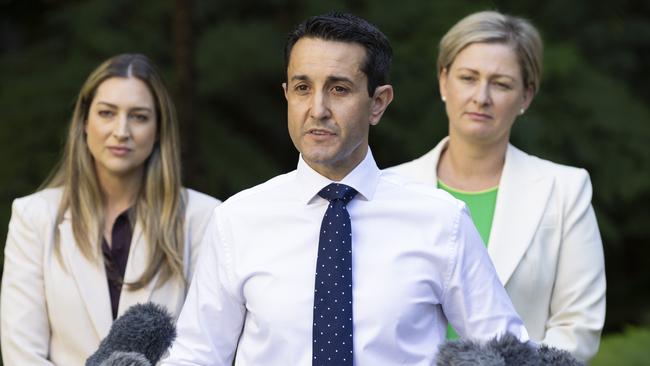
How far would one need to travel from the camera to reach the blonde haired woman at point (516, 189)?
13.5 ft

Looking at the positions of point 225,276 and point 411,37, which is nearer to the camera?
point 225,276

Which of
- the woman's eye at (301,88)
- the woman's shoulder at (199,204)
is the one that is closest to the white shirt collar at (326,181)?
the woman's eye at (301,88)

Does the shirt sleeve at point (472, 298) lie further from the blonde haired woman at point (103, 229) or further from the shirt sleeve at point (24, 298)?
the shirt sleeve at point (24, 298)

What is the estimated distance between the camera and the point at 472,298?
9.96ft

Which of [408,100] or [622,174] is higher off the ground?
[408,100]

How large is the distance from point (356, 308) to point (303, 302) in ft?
0.46

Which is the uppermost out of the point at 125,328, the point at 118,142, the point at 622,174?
the point at 118,142

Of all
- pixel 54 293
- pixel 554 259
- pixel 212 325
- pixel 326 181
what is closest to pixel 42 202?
pixel 54 293

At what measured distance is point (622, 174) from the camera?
24.7 ft

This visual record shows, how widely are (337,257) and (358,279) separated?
3.2 inches

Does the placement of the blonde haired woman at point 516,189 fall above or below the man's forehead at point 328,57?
below

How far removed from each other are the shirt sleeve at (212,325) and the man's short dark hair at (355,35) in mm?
624

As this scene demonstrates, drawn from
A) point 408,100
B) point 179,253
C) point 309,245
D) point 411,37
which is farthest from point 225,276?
point 411,37

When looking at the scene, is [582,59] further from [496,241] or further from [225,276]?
[225,276]
